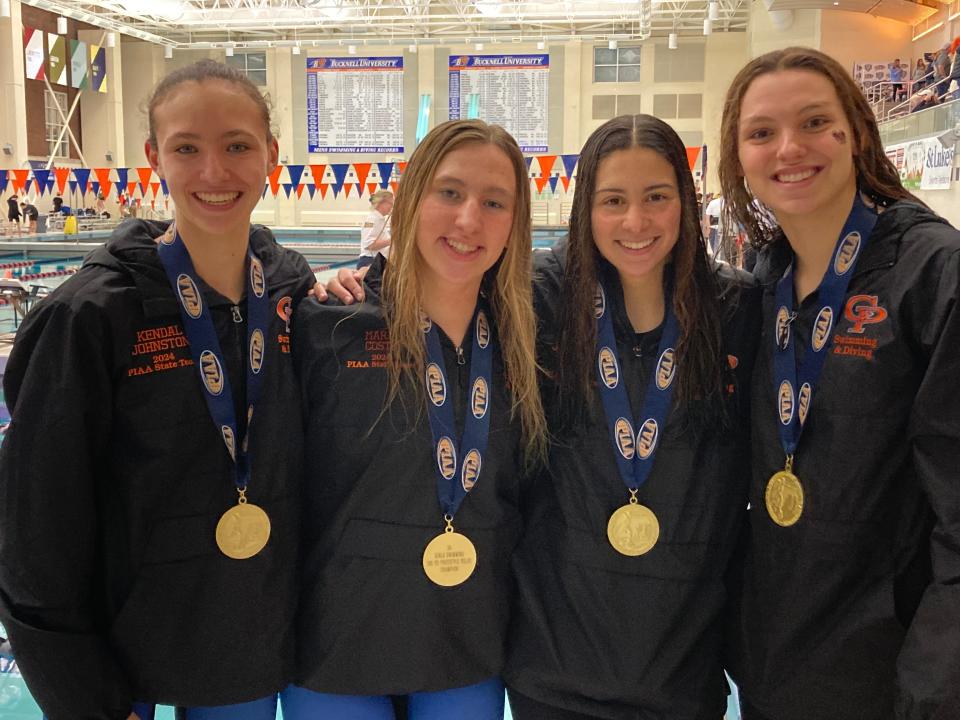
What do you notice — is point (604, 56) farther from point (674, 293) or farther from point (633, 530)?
point (633, 530)

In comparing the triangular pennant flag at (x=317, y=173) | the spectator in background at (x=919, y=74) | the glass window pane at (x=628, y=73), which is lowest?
the triangular pennant flag at (x=317, y=173)

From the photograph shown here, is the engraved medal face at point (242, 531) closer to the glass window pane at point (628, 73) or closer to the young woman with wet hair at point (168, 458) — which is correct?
the young woman with wet hair at point (168, 458)

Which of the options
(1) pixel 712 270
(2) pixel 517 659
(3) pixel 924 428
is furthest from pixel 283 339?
(3) pixel 924 428

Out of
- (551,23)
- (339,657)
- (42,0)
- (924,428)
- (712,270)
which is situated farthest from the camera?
(551,23)

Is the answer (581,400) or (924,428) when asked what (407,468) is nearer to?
(581,400)

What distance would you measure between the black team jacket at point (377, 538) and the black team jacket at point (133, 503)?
59 mm

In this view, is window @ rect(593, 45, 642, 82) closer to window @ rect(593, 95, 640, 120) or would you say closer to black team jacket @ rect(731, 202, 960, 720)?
window @ rect(593, 95, 640, 120)

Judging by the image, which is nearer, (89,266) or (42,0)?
(89,266)

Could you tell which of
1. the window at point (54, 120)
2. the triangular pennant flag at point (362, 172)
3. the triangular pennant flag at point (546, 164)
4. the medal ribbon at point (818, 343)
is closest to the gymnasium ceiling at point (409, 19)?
the window at point (54, 120)

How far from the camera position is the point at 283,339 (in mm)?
1773

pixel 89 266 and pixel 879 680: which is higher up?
pixel 89 266

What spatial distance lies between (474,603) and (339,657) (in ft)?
0.96

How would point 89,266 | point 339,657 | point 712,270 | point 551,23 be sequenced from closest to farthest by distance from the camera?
point 89,266, point 339,657, point 712,270, point 551,23

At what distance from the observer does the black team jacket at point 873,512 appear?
4.84 feet
